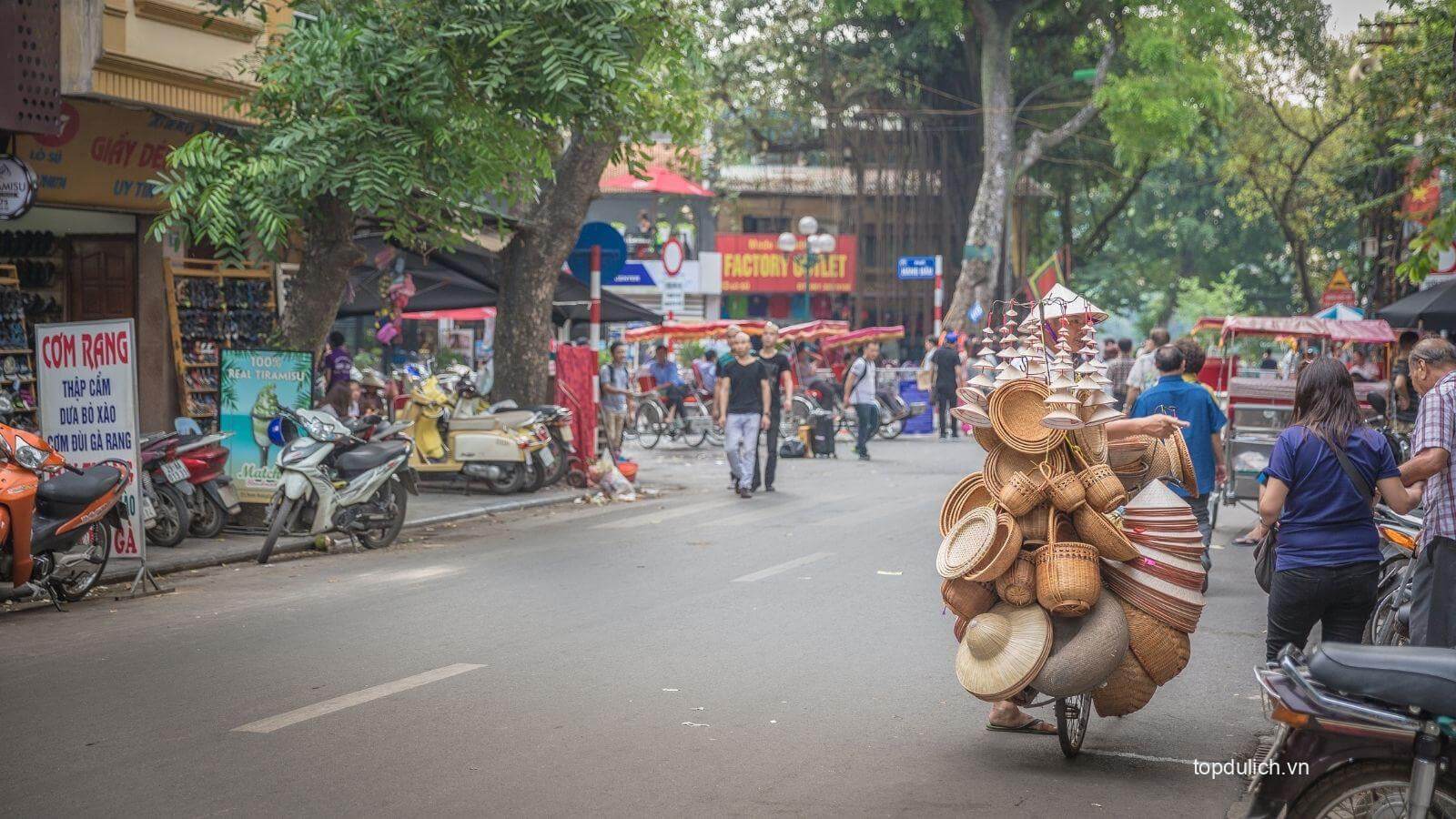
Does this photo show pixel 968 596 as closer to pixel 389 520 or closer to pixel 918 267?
pixel 389 520

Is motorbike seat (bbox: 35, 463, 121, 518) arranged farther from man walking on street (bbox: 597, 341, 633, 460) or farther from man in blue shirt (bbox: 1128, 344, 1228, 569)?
man walking on street (bbox: 597, 341, 633, 460)

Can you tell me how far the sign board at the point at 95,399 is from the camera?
10.1 meters

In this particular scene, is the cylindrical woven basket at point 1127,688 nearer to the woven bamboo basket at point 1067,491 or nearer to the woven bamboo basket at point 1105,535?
the woven bamboo basket at point 1105,535

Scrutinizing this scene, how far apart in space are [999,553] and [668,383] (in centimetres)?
2118

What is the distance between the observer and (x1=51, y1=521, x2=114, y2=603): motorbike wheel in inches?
376

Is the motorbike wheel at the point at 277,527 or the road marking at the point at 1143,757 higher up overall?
the motorbike wheel at the point at 277,527

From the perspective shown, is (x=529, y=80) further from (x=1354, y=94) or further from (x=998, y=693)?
(x=1354, y=94)

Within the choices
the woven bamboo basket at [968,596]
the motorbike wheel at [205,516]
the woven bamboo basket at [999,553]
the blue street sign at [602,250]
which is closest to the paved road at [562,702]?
the woven bamboo basket at [968,596]

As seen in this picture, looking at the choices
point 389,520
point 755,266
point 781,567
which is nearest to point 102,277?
point 389,520

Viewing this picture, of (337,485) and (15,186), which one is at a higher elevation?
(15,186)

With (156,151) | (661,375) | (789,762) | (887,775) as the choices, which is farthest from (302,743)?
(661,375)

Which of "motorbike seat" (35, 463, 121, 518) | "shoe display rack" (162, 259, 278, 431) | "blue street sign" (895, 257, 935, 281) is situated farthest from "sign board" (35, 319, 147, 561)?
"blue street sign" (895, 257, 935, 281)

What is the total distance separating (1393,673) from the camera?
3826mm

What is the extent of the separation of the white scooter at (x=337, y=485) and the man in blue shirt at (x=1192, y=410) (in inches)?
256
